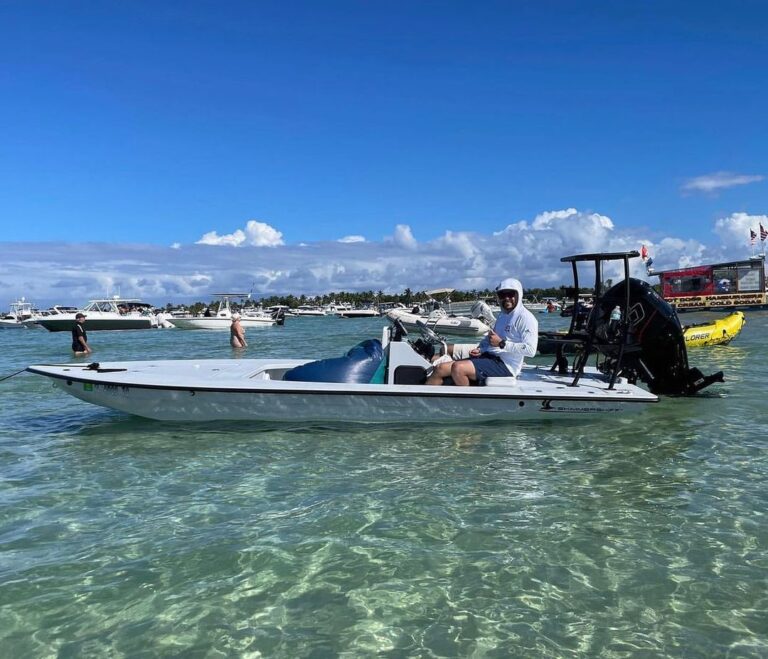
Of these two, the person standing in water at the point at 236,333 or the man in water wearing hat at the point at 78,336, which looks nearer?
the man in water wearing hat at the point at 78,336

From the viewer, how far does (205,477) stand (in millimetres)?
6414

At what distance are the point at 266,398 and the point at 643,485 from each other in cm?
469

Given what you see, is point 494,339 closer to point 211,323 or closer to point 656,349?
point 656,349

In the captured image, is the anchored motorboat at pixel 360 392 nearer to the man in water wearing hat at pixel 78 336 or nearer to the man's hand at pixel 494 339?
the man's hand at pixel 494 339

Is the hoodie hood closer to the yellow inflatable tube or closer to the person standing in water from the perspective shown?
the yellow inflatable tube

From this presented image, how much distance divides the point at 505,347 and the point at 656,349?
3998 millimetres

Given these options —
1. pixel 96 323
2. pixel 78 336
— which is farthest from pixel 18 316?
pixel 78 336

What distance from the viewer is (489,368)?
8.51 meters

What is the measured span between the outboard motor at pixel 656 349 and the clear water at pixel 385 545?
9.69 feet

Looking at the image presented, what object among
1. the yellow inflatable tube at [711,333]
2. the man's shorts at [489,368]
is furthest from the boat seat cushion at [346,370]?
the yellow inflatable tube at [711,333]

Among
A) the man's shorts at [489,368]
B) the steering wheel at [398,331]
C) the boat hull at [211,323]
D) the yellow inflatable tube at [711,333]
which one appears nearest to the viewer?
the man's shorts at [489,368]

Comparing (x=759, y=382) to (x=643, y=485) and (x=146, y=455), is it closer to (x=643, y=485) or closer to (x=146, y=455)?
(x=643, y=485)

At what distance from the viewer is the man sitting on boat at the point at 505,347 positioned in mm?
8375

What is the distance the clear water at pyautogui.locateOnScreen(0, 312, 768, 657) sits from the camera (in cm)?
357
